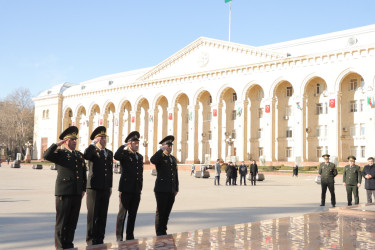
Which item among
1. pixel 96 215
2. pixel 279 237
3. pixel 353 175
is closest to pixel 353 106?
pixel 353 175

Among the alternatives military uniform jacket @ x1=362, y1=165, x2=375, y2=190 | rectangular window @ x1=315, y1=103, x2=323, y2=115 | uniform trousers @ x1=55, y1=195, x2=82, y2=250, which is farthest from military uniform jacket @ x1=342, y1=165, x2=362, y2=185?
rectangular window @ x1=315, y1=103, x2=323, y2=115

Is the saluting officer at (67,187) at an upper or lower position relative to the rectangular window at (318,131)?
lower

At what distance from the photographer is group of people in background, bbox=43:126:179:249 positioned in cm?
670

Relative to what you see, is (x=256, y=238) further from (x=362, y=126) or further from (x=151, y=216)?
(x=362, y=126)

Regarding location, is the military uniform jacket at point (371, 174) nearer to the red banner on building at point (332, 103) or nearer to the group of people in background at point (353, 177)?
the group of people in background at point (353, 177)

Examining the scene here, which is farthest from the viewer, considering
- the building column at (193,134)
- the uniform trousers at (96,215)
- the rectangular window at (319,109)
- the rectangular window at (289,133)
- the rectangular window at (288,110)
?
the building column at (193,134)

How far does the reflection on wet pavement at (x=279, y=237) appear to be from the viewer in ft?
21.6

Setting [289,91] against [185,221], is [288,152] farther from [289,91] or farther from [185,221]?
[185,221]

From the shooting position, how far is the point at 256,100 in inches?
2028

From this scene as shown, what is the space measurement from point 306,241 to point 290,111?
42.8m

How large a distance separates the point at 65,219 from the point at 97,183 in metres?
0.90

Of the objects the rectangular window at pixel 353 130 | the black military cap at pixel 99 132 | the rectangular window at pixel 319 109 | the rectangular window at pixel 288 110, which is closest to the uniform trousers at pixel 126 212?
the black military cap at pixel 99 132

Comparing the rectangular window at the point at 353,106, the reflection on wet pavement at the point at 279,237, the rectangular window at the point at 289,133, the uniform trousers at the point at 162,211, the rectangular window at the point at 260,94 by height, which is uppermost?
the rectangular window at the point at 260,94

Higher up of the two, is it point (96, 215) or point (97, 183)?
point (97, 183)
